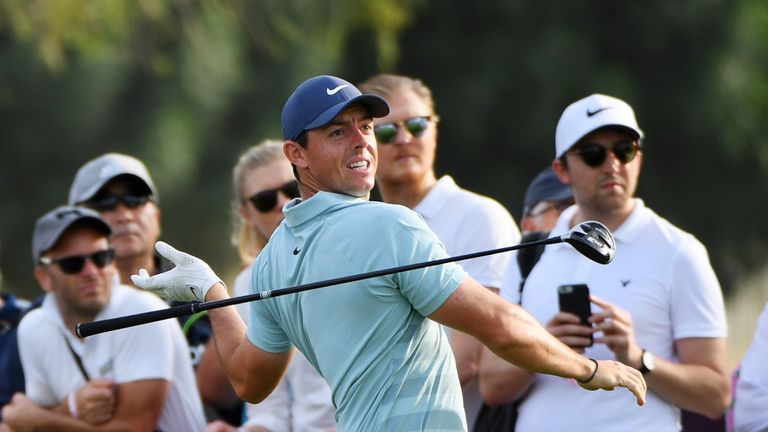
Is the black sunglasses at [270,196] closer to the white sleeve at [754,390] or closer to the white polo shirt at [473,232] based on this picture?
the white polo shirt at [473,232]

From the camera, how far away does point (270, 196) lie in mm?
6168

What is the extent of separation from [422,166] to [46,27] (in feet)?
17.8

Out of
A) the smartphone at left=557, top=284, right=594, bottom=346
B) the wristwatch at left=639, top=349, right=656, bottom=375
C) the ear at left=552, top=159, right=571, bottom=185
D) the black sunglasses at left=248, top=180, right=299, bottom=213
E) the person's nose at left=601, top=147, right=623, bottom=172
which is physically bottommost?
the wristwatch at left=639, top=349, right=656, bottom=375

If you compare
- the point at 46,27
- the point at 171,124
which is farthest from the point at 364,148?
→ the point at 171,124

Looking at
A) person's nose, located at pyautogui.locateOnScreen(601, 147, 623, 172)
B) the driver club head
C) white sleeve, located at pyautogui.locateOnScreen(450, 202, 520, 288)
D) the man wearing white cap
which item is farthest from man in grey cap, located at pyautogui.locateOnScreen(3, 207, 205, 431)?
the driver club head

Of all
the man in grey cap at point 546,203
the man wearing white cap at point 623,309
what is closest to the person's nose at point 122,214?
the man in grey cap at point 546,203

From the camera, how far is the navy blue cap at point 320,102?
4.00 meters

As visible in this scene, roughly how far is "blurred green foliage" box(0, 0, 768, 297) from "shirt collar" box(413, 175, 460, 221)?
9645 mm

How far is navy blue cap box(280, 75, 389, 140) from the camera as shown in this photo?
13.1ft

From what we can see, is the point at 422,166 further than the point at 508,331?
Yes

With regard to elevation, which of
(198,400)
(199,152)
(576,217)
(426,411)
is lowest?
(426,411)

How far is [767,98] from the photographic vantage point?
1614 centimetres

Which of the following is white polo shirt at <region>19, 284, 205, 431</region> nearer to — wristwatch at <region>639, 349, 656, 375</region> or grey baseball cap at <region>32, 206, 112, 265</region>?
grey baseball cap at <region>32, 206, 112, 265</region>

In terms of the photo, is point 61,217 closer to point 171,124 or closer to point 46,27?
point 46,27
